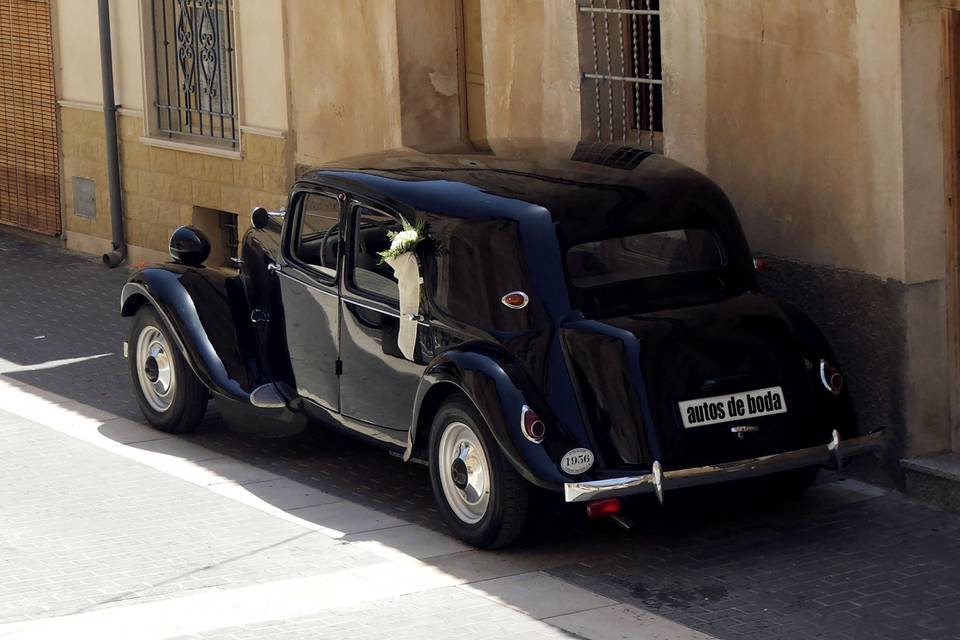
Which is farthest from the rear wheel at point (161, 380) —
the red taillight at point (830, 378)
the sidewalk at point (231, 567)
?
the red taillight at point (830, 378)

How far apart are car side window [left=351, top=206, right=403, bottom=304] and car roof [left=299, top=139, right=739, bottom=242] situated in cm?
11

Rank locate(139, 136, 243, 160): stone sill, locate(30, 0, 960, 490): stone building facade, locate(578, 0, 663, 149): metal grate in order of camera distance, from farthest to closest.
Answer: locate(139, 136, 243, 160): stone sill
locate(578, 0, 663, 149): metal grate
locate(30, 0, 960, 490): stone building facade

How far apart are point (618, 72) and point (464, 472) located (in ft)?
13.4

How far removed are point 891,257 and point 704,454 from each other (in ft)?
6.02

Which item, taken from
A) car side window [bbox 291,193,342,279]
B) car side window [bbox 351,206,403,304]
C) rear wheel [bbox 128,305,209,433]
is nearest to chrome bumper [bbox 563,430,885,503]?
car side window [bbox 351,206,403,304]

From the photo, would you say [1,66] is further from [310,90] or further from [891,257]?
[891,257]

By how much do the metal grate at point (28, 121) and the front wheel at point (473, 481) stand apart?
1001 cm

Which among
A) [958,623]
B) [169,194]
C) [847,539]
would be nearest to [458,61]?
[169,194]

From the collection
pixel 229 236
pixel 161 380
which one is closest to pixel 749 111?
pixel 161 380

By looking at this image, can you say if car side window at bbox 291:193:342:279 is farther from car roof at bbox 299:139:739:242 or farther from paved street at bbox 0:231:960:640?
paved street at bbox 0:231:960:640

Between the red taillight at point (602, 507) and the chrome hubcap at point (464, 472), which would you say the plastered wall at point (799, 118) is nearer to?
the red taillight at point (602, 507)

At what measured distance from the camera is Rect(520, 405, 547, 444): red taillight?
779 centimetres

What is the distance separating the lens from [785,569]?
25.8ft

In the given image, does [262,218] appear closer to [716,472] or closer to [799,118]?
[799,118]
